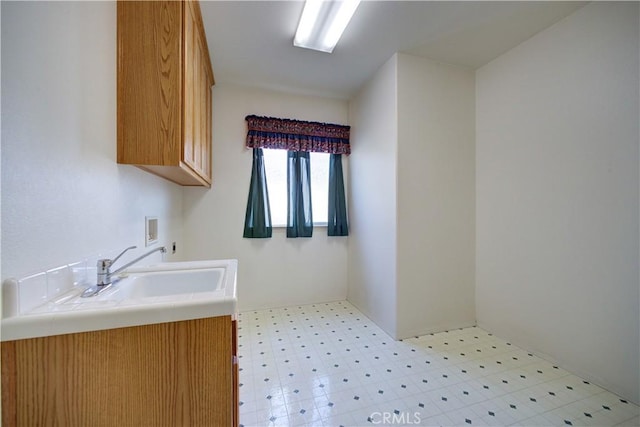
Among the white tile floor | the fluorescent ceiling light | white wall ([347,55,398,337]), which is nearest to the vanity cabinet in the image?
the white tile floor

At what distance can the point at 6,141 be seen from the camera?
0.67 meters

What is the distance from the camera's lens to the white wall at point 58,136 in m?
0.69

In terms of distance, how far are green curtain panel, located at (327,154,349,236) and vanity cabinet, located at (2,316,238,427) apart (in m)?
2.29

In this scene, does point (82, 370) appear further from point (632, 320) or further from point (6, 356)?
point (632, 320)

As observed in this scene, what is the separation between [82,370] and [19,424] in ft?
0.59

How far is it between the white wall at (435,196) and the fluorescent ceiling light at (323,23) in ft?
2.29

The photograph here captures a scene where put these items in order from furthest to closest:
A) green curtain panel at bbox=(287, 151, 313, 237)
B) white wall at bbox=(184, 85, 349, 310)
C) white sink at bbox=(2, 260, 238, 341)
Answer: green curtain panel at bbox=(287, 151, 313, 237) < white wall at bbox=(184, 85, 349, 310) < white sink at bbox=(2, 260, 238, 341)

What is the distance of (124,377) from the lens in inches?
29.0

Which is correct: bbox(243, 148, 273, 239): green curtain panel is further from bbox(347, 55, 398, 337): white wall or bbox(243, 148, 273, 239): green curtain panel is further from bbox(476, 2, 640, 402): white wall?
bbox(476, 2, 640, 402): white wall

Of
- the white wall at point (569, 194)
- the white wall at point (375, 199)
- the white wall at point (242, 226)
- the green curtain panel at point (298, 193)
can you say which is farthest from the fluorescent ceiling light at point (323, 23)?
the white wall at point (569, 194)

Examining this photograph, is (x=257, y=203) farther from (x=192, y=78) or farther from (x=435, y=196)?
(x=435, y=196)

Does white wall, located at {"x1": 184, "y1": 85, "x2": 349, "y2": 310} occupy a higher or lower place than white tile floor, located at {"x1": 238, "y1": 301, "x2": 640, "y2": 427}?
higher

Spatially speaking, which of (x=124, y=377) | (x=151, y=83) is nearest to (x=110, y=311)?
(x=124, y=377)

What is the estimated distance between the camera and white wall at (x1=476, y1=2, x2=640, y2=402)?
151 cm
